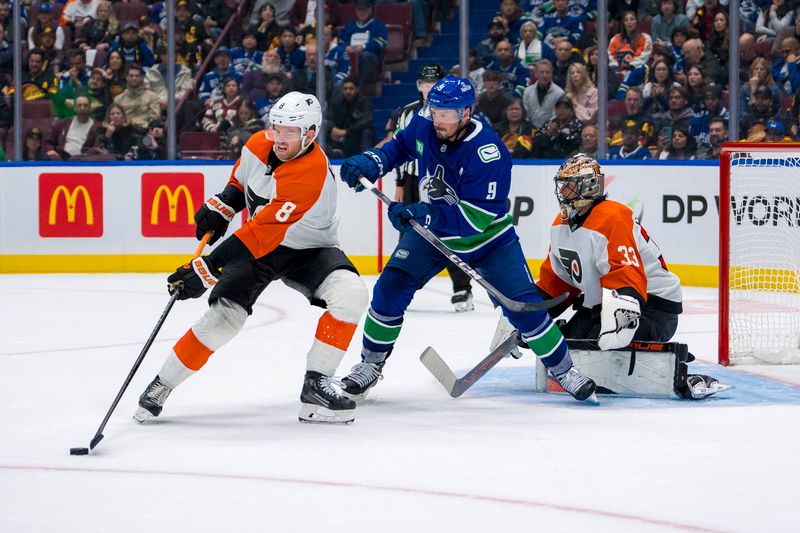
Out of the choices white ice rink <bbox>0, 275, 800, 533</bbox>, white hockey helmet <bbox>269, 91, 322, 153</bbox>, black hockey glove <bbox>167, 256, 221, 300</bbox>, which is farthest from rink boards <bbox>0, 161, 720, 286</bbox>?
black hockey glove <bbox>167, 256, 221, 300</bbox>

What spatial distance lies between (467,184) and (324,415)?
0.84 m

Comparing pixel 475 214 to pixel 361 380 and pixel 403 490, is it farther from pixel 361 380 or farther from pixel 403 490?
pixel 403 490

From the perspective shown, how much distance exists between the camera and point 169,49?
345 inches

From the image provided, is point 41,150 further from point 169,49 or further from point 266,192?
point 266,192

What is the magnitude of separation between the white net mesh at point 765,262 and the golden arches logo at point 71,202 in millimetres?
4384

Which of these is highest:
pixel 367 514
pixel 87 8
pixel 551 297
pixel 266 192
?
pixel 87 8

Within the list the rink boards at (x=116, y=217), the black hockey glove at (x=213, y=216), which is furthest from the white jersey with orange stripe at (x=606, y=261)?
the rink boards at (x=116, y=217)

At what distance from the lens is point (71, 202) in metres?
8.87

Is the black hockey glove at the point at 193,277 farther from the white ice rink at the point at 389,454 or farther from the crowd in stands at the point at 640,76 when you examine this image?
the crowd in stands at the point at 640,76

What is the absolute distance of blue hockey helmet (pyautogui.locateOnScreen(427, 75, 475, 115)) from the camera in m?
3.99

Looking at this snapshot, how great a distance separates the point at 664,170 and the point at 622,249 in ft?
12.8

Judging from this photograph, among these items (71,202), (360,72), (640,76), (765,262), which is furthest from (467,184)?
(71,202)

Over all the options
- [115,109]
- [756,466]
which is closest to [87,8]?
[115,109]

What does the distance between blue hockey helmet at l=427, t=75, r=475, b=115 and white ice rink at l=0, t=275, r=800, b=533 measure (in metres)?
0.94
